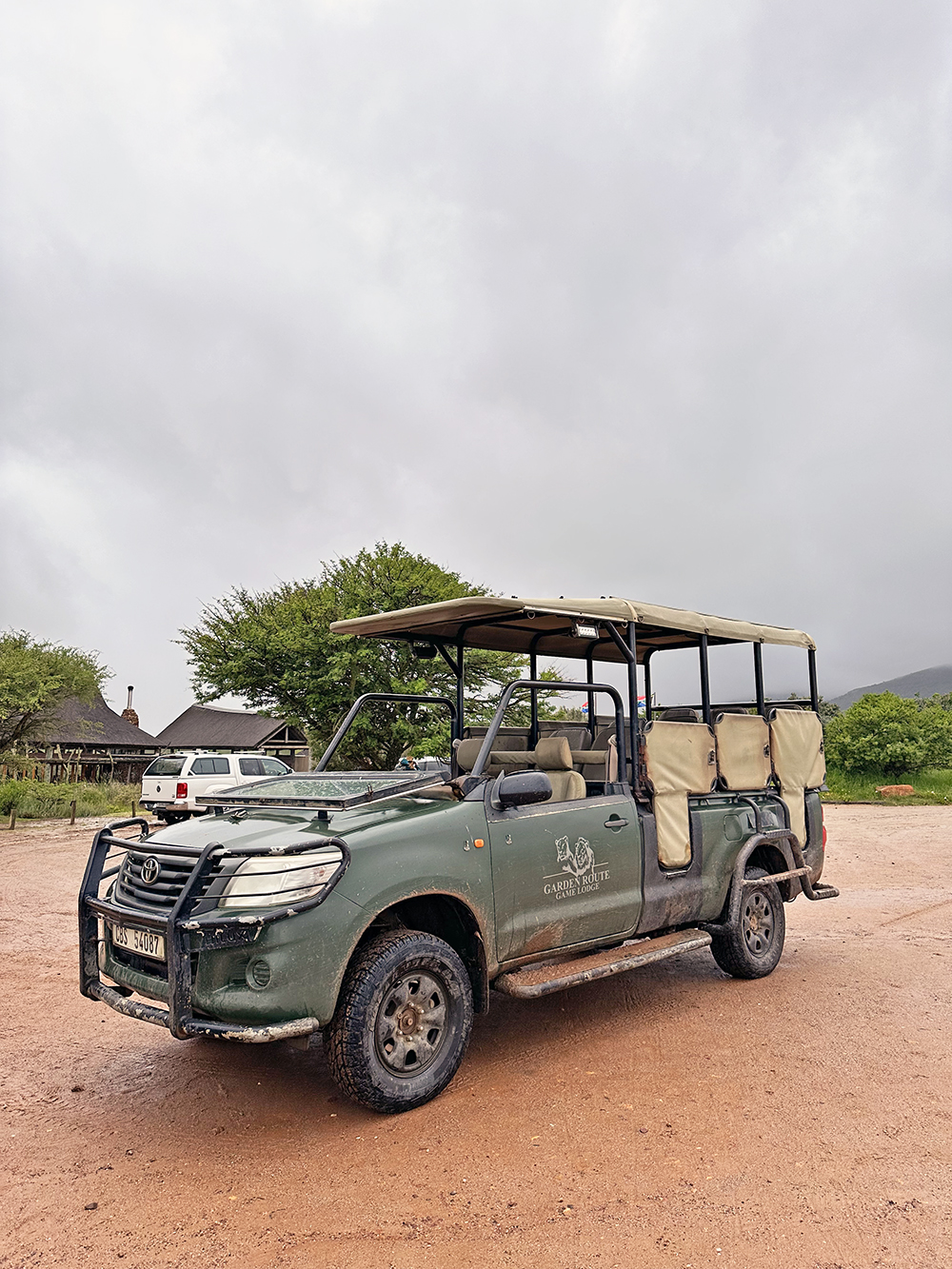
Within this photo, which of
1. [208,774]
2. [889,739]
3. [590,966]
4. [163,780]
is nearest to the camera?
[590,966]

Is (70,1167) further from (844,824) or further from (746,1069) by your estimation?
(844,824)

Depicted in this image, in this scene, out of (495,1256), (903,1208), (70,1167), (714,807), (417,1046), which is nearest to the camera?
(495,1256)

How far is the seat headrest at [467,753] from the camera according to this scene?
248 inches

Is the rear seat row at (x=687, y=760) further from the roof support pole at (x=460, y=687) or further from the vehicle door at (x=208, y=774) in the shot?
the vehicle door at (x=208, y=774)

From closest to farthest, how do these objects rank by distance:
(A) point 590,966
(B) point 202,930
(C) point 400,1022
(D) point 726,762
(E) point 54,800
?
(B) point 202,930 → (C) point 400,1022 → (A) point 590,966 → (D) point 726,762 → (E) point 54,800

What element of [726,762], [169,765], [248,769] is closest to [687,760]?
[726,762]

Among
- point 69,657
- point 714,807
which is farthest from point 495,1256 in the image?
point 69,657

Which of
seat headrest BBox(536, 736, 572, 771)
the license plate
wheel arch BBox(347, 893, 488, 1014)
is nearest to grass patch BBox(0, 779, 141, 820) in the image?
seat headrest BBox(536, 736, 572, 771)

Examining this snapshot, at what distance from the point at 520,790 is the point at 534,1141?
1.64 metres

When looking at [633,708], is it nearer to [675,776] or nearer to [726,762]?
[675,776]

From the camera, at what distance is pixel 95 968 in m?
4.70

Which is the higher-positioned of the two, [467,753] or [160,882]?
[467,753]

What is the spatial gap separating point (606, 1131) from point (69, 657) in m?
27.4

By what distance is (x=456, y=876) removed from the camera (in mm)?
4629
